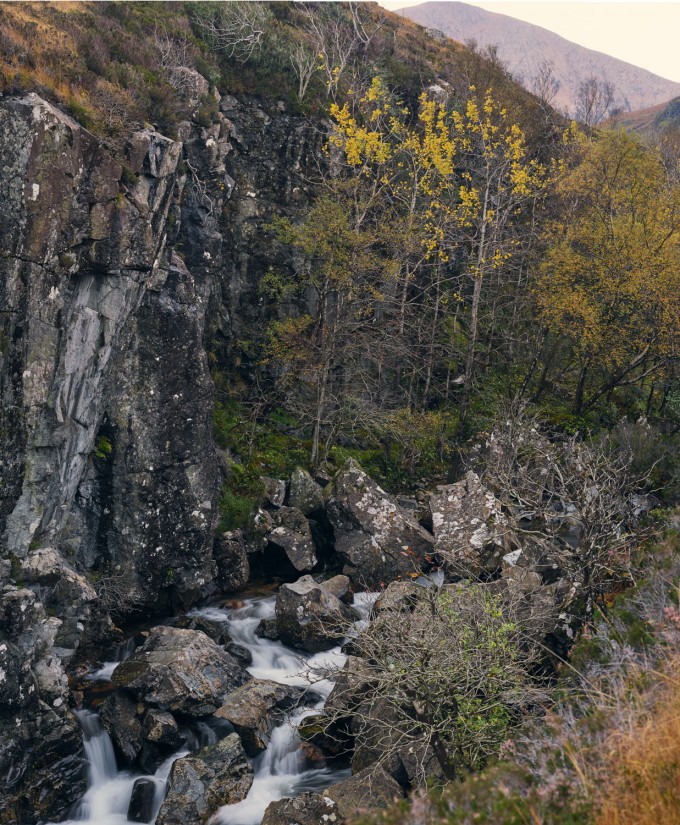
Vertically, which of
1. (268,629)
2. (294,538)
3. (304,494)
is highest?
(304,494)

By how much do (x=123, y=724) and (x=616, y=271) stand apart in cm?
2388

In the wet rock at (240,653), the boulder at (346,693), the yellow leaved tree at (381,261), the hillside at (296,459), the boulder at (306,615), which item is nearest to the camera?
the hillside at (296,459)

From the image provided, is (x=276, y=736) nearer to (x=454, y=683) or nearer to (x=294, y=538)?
(x=454, y=683)

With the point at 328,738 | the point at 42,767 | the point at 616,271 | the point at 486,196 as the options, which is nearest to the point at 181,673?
the point at 42,767

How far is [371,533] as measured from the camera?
22.6 metres

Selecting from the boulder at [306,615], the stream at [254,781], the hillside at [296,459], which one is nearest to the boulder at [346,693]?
the hillside at [296,459]

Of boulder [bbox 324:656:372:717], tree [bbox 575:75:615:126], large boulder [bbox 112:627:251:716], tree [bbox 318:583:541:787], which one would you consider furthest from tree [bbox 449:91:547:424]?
tree [bbox 575:75:615:126]

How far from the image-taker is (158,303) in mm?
20844

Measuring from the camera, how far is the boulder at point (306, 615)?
1877 centimetres

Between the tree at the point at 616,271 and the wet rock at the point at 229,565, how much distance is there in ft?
53.6

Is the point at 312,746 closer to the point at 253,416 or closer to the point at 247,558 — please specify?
the point at 247,558

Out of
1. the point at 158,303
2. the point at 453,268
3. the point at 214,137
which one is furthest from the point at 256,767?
the point at 453,268

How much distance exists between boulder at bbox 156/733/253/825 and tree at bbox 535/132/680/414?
69.0 ft

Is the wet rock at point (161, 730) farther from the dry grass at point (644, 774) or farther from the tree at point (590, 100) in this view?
the tree at point (590, 100)
